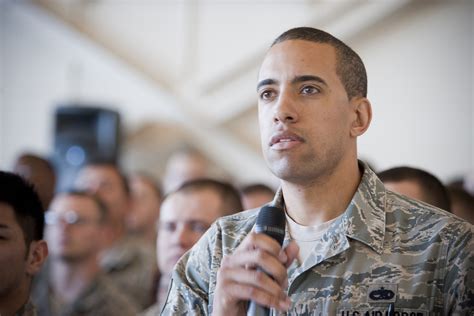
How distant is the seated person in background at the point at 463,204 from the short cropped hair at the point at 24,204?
166 centimetres

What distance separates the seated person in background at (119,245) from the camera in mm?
3686

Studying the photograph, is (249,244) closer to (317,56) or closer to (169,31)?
(317,56)

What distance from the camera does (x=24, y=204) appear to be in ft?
6.56

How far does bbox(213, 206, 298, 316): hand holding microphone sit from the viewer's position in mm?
1432

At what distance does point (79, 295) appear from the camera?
338 centimetres

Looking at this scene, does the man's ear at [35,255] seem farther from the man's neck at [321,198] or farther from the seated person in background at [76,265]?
the seated person in background at [76,265]

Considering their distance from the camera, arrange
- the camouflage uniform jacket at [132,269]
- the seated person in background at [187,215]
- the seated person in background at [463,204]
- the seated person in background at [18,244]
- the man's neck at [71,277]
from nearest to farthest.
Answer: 1. the seated person in background at [18,244]
2. the seated person in background at [187,215]
3. the seated person in background at [463,204]
4. the man's neck at [71,277]
5. the camouflage uniform jacket at [132,269]

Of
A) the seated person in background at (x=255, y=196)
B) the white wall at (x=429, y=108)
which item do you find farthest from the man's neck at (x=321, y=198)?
the white wall at (x=429, y=108)

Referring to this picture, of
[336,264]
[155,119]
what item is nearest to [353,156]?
[336,264]

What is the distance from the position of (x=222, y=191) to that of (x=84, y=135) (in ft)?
10.6

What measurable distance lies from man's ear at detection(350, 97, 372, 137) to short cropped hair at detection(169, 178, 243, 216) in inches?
38.9

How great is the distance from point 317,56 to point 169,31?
4572 millimetres

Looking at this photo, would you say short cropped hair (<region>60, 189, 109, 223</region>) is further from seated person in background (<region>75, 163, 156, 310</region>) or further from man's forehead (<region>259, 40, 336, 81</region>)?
man's forehead (<region>259, 40, 336, 81</region>)

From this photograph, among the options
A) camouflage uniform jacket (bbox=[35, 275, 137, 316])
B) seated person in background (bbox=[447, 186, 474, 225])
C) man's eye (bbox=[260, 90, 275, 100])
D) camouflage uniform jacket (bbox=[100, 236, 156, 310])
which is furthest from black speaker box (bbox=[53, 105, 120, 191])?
man's eye (bbox=[260, 90, 275, 100])
